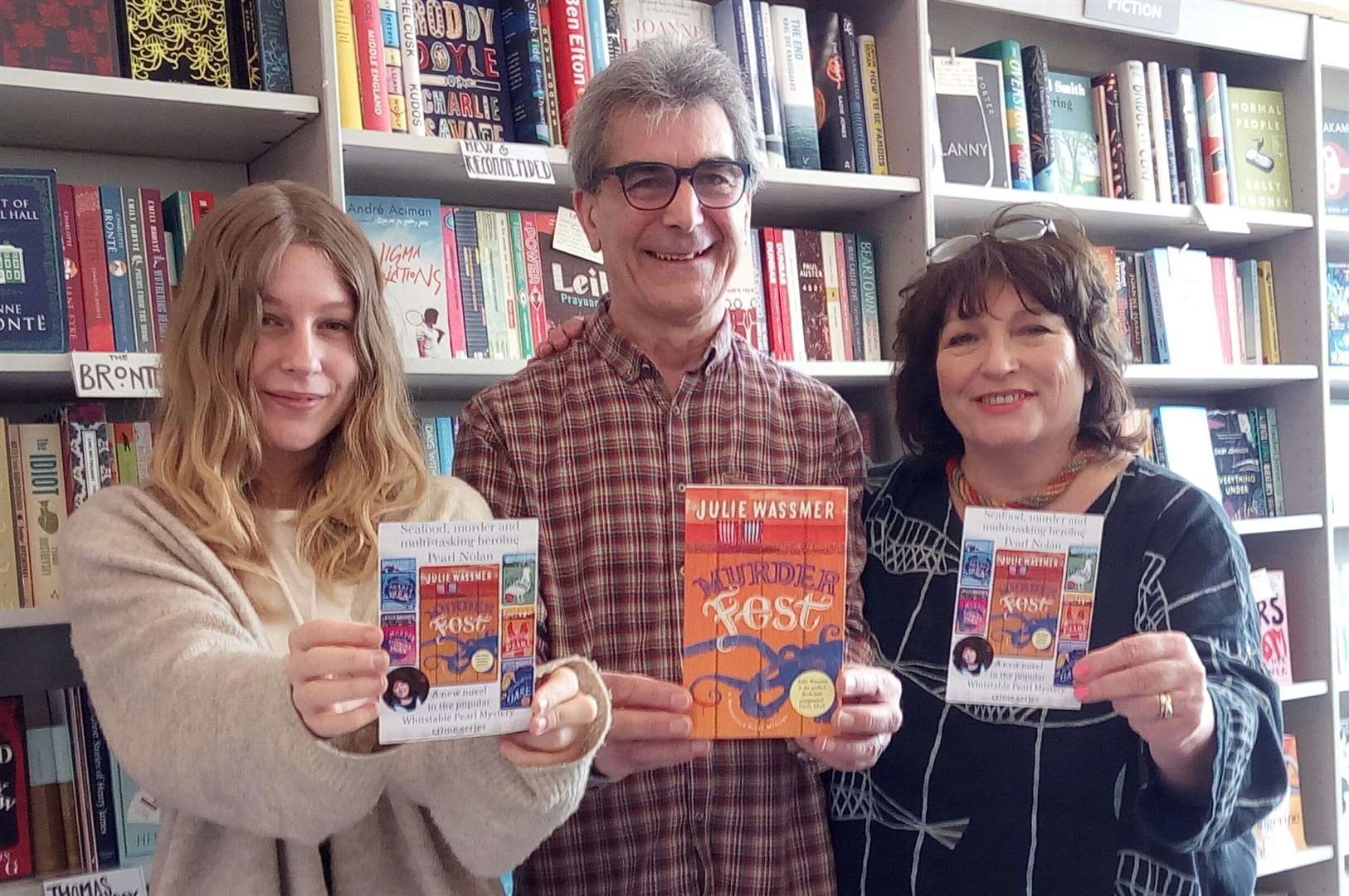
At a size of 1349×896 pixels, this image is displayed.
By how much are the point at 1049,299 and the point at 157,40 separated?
1398 millimetres

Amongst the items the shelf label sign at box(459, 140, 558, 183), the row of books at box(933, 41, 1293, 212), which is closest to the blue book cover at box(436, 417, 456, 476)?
the shelf label sign at box(459, 140, 558, 183)

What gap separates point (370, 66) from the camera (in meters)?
Result: 1.96

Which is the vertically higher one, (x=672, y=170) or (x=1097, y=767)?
(x=672, y=170)

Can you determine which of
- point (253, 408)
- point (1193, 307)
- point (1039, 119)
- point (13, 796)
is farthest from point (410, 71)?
point (1193, 307)

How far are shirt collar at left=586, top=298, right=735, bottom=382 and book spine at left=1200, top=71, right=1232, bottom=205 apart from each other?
1.76m

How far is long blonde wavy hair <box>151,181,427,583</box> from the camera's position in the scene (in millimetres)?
1317

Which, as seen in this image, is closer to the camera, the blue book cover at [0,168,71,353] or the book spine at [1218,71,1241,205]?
the blue book cover at [0,168,71,353]

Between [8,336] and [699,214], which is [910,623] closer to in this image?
[699,214]

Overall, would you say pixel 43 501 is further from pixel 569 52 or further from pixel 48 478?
pixel 569 52

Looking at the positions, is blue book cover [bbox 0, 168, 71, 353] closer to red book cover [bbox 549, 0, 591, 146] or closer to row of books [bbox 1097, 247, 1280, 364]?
red book cover [bbox 549, 0, 591, 146]

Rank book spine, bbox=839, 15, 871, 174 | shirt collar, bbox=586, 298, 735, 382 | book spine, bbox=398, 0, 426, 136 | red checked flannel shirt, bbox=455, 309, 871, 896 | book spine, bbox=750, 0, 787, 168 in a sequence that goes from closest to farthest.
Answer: red checked flannel shirt, bbox=455, 309, 871, 896 < shirt collar, bbox=586, 298, 735, 382 < book spine, bbox=398, 0, 426, 136 < book spine, bbox=750, 0, 787, 168 < book spine, bbox=839, 15, 871, 174

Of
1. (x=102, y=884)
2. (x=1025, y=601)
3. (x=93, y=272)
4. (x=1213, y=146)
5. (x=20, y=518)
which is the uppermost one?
(x=1213, y=146)

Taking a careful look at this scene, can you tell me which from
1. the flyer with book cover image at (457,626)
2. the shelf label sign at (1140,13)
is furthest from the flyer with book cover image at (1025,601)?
the shelf label sign at (1140,13)

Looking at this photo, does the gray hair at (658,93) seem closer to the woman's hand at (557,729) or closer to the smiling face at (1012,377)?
the smiling face at (1012,377)
